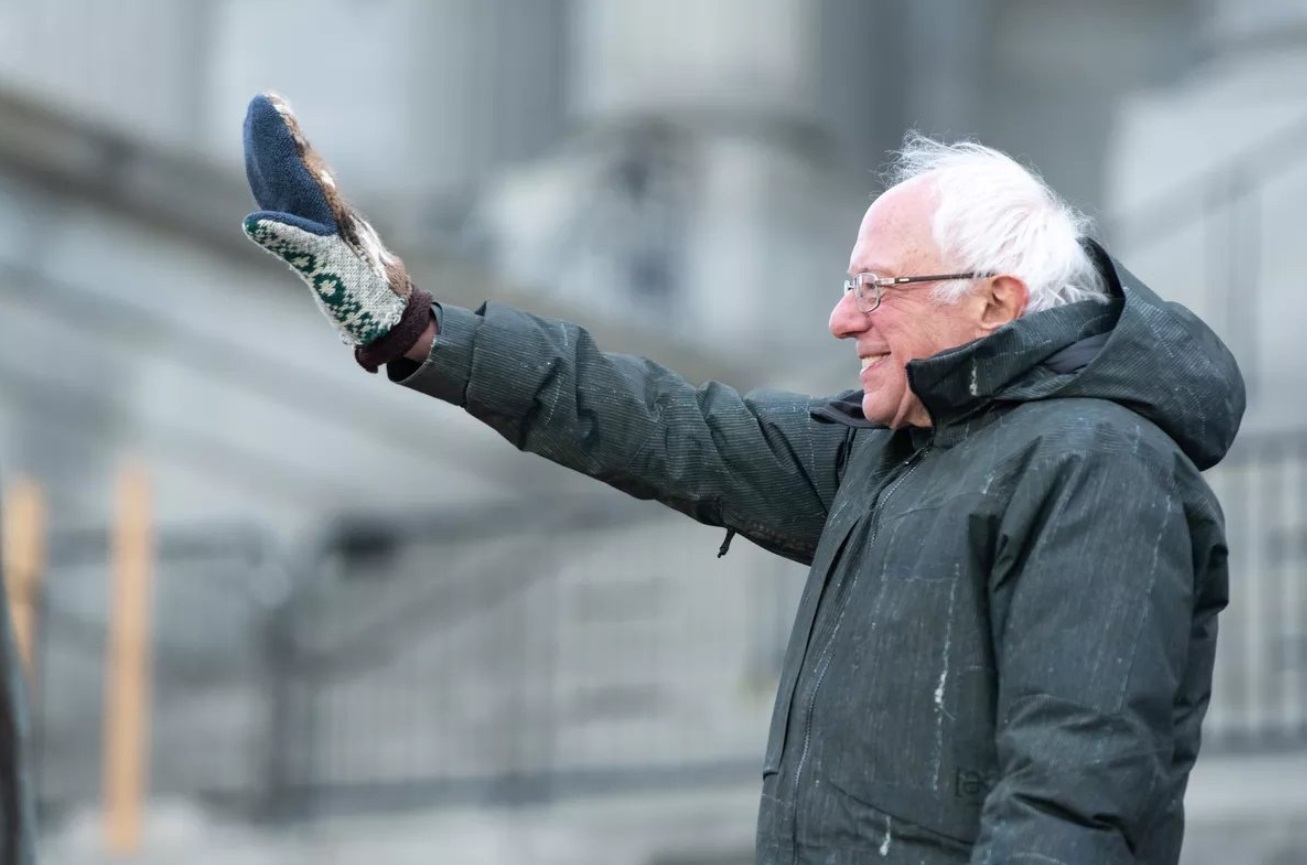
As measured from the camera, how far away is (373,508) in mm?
13625

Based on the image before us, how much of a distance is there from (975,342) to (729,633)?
7.44 metres

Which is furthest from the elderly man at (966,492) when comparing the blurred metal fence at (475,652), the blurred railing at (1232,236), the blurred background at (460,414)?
the blurred railing at (1232,236)

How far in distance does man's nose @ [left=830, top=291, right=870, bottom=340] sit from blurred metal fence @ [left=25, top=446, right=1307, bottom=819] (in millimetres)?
5997

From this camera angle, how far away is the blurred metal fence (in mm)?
10250

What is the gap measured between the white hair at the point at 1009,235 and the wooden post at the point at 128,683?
6874 millimetres

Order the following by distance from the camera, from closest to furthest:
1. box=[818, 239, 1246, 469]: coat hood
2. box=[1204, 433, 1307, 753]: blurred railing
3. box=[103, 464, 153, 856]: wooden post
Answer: box=[818, 239, 1246, 469]: coat hood → box=[1204, 433, 1307, 753]: blurred railing → box=[103, 464, 153, 856]: wooden post

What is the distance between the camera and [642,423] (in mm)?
4180

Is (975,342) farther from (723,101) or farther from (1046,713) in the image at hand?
(723,101)

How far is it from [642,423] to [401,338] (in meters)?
0.41

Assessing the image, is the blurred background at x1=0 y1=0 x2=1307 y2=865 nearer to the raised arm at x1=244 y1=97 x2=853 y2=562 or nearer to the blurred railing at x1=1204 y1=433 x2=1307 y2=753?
the blurred railing at x1=1204 y1=433 x2=1307 y2=753

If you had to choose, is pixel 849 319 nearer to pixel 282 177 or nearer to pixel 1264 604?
pixel 282 177

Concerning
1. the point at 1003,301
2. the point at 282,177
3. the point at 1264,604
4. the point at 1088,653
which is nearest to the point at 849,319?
the point at 1003,301

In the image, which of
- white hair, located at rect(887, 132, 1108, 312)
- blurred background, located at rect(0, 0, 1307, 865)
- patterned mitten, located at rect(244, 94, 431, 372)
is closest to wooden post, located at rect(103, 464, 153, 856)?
blurred background, located at rect(0, 0, 1307, 865)

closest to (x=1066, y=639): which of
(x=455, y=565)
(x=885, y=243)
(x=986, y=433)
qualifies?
(x=986, y=433)
